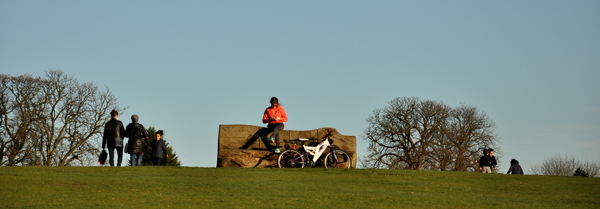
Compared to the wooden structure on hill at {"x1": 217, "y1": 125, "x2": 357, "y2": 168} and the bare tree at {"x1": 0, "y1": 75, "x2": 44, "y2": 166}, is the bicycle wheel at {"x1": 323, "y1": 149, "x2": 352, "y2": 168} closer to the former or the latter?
the wooden structure on hill at {"x1": 217, "y1": 125, "x2": 357, "y2": 168}

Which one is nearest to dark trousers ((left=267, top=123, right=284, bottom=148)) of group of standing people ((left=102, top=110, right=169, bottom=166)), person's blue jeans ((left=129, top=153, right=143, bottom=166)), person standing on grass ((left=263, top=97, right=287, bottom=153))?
person standing on grass ((left=263, top=97, right=287, bottom=153))

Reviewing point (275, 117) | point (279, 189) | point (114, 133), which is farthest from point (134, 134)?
point (279, 189)

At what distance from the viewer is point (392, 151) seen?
5838cm

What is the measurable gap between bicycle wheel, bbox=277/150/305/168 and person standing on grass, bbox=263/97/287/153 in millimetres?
438

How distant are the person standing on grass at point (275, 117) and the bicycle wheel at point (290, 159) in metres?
0.44

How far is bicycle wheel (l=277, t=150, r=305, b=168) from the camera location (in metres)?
18.6

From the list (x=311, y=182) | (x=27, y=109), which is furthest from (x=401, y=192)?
(x=27, y=109)

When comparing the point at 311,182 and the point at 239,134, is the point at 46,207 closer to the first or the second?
the point at 311,182

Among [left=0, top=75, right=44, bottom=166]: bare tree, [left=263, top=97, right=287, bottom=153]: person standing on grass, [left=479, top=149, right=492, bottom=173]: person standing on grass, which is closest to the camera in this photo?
[left=263, top=97, right=287, bottom=153]: person standing on grass

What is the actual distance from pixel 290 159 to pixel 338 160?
1527 mm

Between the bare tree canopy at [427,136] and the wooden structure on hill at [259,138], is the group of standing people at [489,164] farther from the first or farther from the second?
the bare tree canopy at [427,136]

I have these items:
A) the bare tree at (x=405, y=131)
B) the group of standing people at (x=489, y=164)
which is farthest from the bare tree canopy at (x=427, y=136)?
the group of standing people at (x=489, y=164)

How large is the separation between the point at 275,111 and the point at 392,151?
133ft

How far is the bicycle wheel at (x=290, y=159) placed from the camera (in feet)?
61.0
